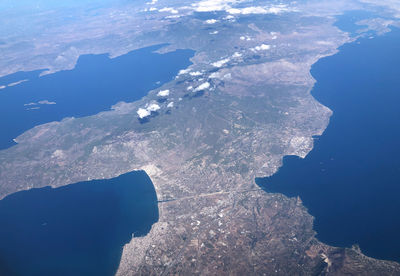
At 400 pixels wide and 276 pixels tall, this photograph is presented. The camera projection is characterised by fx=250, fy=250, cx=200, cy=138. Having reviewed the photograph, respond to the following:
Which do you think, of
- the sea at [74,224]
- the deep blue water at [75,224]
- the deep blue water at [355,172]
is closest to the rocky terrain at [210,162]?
the deep blue water at [75,224]

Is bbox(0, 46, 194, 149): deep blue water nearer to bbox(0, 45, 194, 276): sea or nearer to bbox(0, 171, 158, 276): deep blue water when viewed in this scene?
bbox(0, 45, 194, 276): sea

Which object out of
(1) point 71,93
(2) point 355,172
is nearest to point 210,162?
(2) point 355,172

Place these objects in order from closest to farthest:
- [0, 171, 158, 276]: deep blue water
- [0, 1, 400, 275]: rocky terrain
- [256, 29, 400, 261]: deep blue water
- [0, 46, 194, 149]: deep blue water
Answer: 1. [0, 1, 400, 275]: rocky terrain
2. [0, 171, 158, 276]: deep blue water
3. [256, 29, 400, 261]: deep blue water
4. [0, 46, 194, 149]: deep blue water

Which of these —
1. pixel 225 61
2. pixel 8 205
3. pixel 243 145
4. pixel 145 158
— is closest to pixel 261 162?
pixel 243 145

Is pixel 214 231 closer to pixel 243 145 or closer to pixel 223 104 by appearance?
pixel 243 145

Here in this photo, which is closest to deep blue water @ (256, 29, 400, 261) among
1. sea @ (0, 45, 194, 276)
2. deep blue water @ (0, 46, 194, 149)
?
sea @ (0, 45, 194, 276)
